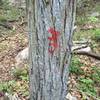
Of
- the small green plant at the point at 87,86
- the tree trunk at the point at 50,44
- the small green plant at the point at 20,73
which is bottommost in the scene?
the small green plant at the point at 87,86

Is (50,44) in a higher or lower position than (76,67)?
higher

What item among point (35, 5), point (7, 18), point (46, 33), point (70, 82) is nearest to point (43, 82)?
point (46, 33)

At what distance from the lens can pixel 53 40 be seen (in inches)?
107

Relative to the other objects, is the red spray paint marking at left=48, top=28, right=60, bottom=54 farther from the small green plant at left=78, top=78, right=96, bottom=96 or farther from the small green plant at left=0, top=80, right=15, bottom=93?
the small green plant at left=78, top=78, right=96, bottom=96

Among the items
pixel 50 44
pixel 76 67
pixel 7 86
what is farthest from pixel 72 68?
pixel 50 44

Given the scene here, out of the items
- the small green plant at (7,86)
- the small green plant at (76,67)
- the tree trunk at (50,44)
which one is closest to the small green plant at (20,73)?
the small green plant at (7,86)

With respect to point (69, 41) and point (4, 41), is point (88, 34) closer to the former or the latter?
point (4, 41)

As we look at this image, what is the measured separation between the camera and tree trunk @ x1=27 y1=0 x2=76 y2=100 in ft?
8.43

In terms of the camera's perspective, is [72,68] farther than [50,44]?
Yes

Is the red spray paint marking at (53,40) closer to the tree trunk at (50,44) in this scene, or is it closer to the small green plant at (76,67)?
the tree trunk at (50,44)

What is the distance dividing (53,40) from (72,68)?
2999 millimetres

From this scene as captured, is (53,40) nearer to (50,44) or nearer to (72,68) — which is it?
(50,44)

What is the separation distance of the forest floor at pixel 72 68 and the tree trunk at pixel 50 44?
1.54 metres

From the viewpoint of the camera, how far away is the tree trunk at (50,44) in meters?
2.57
